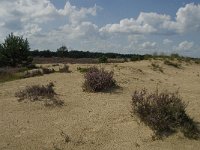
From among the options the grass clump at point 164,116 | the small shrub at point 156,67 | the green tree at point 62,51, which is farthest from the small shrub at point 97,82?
the green tree at point 62,51

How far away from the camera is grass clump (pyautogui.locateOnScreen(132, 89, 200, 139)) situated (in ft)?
30.9

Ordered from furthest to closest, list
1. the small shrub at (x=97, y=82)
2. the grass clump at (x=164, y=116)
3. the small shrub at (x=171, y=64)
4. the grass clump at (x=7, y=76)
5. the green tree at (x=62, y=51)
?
the green tree at (x=62, y=51), the small shrub at (x=171, y=64), the grass clump at (x=7, y=76), the small shrub at (x=97, y=82), the grass clump at (x=164, y=116)

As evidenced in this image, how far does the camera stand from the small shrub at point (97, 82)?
1359cm

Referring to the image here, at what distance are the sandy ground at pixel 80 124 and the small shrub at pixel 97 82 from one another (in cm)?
36

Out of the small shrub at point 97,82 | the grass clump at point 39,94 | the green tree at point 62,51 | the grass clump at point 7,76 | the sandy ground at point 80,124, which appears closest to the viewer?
the sandy ground at point 80,124

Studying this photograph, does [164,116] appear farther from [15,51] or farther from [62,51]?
[62,51]

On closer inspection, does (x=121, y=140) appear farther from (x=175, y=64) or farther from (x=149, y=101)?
(x=175, y=64)

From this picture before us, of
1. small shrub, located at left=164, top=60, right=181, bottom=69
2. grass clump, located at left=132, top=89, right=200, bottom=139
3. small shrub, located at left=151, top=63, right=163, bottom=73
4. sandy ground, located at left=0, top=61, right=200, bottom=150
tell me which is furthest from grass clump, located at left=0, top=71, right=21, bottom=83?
grass clump, located at left=132, top=89, right=200, bottom=139

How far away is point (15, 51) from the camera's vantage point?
104ft

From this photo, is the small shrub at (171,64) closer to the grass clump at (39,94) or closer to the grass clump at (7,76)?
the grass clump at (7,76)

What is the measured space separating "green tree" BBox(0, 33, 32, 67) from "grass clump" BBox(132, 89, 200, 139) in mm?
22634

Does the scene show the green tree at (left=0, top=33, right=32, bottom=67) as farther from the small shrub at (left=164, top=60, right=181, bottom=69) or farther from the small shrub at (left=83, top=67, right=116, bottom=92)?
the small shrub at (left=83, top=67, right=116, bottom=92)

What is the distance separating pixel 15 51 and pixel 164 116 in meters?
23.7

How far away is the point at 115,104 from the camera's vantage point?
1179 cm
